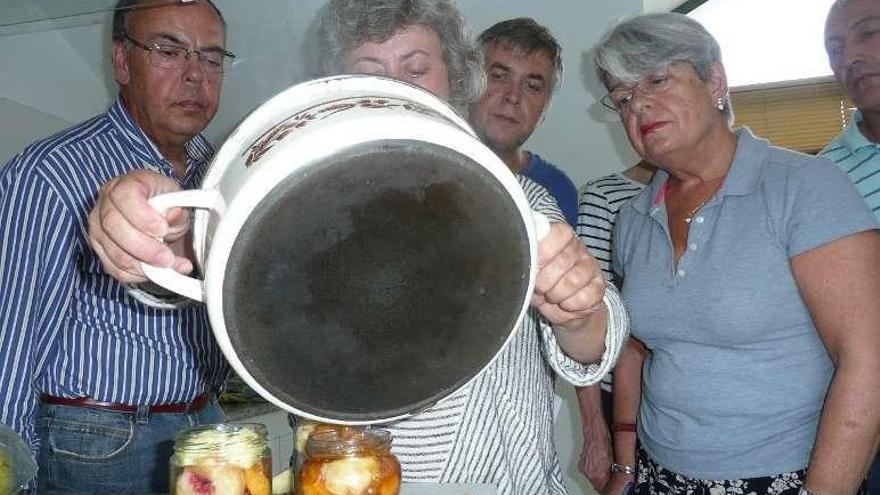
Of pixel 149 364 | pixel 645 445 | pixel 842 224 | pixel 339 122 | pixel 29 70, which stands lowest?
pixel 645 445

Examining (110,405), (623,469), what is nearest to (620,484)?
(623,469)

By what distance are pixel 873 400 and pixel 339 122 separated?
82cm

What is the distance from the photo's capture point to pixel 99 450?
993mm

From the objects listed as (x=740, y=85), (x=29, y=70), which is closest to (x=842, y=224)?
(x=29, y=70)

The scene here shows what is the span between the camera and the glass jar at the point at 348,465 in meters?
0.51

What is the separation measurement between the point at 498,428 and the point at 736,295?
397mm

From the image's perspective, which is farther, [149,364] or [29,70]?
[29,70]

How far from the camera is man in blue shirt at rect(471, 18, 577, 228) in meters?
1.43

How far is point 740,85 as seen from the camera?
2941 mm

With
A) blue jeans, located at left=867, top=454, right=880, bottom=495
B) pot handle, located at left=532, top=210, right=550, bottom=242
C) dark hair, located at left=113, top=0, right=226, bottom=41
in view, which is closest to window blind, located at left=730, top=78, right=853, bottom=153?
blue jeans, located at left=867, top=454, right=880, bottom=495

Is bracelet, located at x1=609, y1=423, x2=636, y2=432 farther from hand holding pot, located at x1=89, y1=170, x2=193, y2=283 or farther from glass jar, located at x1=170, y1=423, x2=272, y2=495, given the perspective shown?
hand holding pot, located at x1=89, y1=170, x2=193, y2=283

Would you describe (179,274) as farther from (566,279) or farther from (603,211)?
(603,211)

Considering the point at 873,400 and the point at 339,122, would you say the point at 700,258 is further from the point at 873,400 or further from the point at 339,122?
the point at 339,122

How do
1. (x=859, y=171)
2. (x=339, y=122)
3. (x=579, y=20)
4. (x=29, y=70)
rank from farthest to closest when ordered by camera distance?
1. (x=579, y=20)
2. (x=29, y=70)
3. (x=859, y=171)
4. (x=339, y=122)
